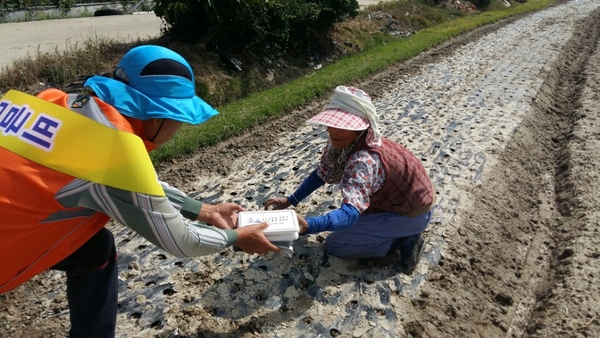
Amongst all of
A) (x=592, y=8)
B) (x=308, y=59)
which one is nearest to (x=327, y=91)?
(x=308, y=59)

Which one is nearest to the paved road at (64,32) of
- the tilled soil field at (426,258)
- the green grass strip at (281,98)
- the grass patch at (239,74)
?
the grass patch at (239,74)

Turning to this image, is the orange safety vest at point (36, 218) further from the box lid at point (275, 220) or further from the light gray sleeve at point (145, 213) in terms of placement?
the box lid at point (275, 220)

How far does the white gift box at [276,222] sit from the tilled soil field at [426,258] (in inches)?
24.7

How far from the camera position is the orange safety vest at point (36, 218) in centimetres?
186

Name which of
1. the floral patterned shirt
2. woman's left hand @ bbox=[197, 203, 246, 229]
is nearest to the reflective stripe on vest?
woman's left hand @ bbox=[197, 203, 246, 229]

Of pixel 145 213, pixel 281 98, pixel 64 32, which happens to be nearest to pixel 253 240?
pixel 145 213

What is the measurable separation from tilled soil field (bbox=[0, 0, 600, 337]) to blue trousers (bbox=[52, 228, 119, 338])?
0.61 metres

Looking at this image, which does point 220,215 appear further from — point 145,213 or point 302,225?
point 145,213

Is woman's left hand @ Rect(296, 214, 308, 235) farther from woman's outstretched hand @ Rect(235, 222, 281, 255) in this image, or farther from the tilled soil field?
the tilled soil field

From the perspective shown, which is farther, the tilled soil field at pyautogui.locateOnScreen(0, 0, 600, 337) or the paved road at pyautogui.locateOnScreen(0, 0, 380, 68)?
the paved road at pyautogui.locateOnScreen(0, 0, 380, 68)

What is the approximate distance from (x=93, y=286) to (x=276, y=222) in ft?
3.23

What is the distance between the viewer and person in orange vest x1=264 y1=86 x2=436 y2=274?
2980 mm

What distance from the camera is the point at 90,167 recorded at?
1855 mm

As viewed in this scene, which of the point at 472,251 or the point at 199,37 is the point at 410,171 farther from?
the point at 199,37
